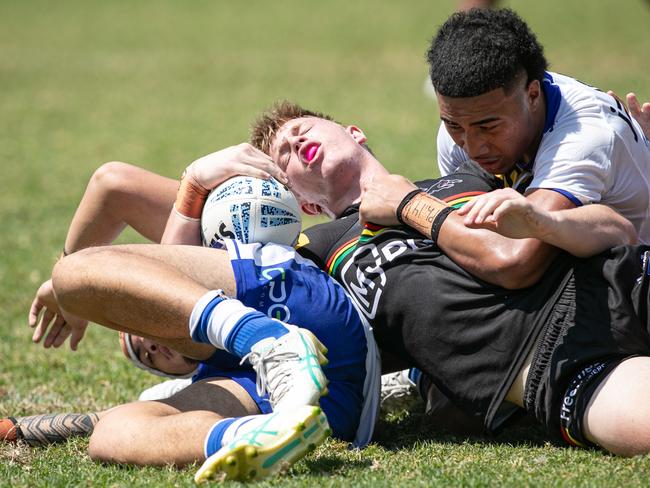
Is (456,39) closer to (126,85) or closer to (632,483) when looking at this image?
(632,483)

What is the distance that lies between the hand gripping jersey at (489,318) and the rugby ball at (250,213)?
0.38 metres

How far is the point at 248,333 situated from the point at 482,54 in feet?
5.81

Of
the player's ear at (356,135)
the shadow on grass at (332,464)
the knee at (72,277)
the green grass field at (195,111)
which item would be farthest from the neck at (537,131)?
the knee at (72,277)

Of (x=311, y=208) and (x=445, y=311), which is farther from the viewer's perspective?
(x=311, y=208)

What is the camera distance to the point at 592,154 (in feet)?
14.2

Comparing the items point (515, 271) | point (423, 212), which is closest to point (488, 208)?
point (515, 271)

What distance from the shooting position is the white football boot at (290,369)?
359cm

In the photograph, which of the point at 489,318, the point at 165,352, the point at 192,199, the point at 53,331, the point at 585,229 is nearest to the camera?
the point at 585,229

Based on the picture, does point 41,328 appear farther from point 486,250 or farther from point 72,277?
point 486,250

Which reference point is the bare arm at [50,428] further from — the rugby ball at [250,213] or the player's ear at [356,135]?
the player's ear at [356,135]

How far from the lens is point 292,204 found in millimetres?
4520

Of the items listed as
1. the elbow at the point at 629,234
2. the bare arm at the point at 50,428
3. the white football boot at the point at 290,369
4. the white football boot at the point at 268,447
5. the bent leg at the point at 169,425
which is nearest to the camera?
the white football boot at the point at 268,447

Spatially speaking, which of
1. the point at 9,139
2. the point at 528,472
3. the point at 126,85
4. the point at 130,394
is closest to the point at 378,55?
the point at 126,85

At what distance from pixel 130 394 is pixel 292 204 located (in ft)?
5.83
